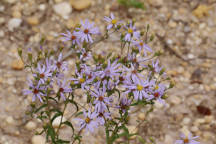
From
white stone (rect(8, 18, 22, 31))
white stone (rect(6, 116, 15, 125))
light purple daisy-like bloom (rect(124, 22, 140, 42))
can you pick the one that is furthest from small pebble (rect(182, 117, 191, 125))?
white stone (rect(8, 18, 22, 31))

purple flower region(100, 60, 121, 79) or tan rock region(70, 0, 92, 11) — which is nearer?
Result: purple flower region(100, 60, 121, 79)

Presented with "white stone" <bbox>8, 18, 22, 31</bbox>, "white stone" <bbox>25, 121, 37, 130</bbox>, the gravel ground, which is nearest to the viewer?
"white stone" <bbox>25, 121, 37, 130</bbox>

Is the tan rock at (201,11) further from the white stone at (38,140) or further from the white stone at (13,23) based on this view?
the white stone at (38,140)

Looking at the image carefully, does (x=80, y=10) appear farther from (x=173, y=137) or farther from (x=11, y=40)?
(x=173, y=137)

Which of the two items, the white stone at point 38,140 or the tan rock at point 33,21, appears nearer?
the white stone at point 38,140

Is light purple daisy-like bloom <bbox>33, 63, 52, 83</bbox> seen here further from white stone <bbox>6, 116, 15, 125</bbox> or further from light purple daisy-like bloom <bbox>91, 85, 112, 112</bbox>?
white stone <bbox>6, 116, 15, 125</bbox>

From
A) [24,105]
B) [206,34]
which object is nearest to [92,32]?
[24,105]

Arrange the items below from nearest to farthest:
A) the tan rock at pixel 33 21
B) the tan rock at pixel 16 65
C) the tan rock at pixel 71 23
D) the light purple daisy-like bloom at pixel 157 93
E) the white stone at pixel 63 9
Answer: the light purple daisy-like bloom at pixel 157 93 → the tan rock at pixel 16 65 → the tan rock at pixel 33 21 → the tan rock at pixel 71 23 → the white stone at pixel 63 9

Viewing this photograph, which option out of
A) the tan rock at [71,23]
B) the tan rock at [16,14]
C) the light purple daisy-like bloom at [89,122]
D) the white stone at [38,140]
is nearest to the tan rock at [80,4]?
the tan rock at [71,23]
